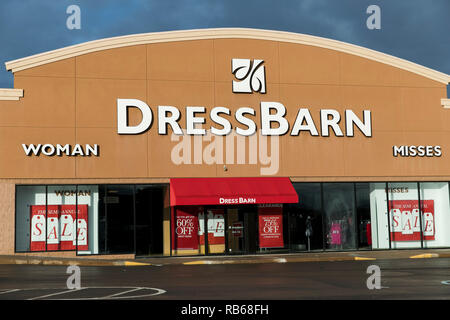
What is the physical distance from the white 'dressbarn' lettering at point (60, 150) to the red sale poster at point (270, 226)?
818 cm

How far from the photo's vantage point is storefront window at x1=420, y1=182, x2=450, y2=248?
30.4 m

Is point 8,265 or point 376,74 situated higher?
point 376,74

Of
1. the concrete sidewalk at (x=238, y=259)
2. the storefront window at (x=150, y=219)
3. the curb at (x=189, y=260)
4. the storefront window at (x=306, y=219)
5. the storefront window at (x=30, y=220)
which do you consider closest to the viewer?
the curb at (x=189, y=260)

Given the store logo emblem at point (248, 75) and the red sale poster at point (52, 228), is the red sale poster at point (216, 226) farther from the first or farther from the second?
the red sale poster at point (52, 228)

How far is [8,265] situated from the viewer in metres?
23.4

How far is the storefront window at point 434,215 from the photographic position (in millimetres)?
30438

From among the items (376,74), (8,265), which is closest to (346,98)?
(376,74)

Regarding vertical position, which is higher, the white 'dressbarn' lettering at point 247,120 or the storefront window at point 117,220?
the white 'dressbarn' lettering at point 247,120

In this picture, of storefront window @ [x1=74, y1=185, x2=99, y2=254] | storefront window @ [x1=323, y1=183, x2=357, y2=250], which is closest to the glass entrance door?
storefront window @ [x1=323, y1=183, x2=357, y2=250]

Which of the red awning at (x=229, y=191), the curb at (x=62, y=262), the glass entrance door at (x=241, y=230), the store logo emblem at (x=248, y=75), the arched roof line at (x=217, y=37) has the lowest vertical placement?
the curb at (x=62, y=262)

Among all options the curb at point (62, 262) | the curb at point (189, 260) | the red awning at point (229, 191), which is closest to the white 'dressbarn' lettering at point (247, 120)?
the red awning at point (229, 191)

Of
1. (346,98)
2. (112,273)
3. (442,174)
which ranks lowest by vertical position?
(112,273)
